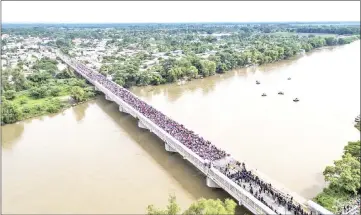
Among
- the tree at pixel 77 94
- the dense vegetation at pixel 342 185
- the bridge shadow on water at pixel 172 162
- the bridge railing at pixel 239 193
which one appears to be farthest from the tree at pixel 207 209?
the tree at pixel 77 94

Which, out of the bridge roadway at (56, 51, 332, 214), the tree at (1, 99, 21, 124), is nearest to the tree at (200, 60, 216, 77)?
the bridge roadway at (56, 51, 332, 214)

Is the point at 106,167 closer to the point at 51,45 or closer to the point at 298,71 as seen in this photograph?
the point at 298,71

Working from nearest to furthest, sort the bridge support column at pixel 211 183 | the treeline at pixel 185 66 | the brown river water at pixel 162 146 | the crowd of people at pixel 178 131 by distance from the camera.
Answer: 1. the bridge support column at pixel 211 183
2. the brown river water at pixel 162 146
3. the crowd of people at pixel 178 131
4. the treeline at pixel 185 66

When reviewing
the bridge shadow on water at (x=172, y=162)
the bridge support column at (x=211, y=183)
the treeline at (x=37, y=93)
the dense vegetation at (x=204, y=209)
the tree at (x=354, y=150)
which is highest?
the dense vegetation at (x=204, y=209)

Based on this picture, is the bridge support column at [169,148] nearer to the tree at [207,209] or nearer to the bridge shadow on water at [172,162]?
the bridge shadow on water at [172,162]

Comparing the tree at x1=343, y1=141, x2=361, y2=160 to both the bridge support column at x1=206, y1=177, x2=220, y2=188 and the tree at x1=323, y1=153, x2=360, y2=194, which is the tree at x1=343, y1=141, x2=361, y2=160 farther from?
the bridge support column at x1=206, y1=177, x2=220, y2=188

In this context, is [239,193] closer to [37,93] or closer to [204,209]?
[204,209]
